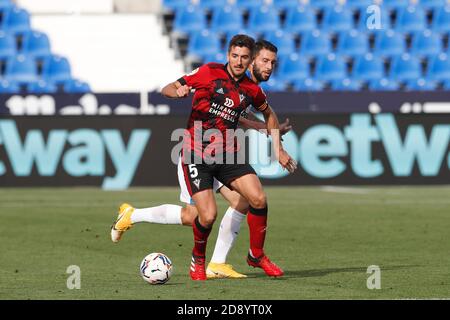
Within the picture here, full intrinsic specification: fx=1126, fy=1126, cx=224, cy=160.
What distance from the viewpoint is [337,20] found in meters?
25.2

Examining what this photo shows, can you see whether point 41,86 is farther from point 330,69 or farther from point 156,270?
point 156,270

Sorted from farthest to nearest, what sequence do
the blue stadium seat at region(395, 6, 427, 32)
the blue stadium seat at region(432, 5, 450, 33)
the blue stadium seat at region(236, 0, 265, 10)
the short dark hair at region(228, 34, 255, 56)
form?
the blue stadium seat at region(432, 5, 450, 33), the blue stadium seat at region(395, 6, 427, 32), the blue stadium seat at region(236, 0, 265, 10), the short dark hair at region(228, 34, 255, 56)

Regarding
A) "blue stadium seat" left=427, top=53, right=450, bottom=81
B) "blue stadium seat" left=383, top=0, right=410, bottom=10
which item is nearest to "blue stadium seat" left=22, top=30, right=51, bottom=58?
"blue stadium seat" left=383, top=0, right=410, bottom=10

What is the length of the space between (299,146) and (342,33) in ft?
20.8

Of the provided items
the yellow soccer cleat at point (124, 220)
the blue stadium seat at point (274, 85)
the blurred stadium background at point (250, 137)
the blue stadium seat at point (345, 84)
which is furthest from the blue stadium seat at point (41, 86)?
the yellow soccer cleat at point (124, 220)

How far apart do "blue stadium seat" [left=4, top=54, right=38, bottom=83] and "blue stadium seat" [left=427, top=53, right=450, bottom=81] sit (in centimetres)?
865

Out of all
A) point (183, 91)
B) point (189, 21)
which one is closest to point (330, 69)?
point (189, 21)

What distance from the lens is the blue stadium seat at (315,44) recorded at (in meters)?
24.6

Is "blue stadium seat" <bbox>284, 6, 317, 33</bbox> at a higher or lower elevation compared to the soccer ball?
higher

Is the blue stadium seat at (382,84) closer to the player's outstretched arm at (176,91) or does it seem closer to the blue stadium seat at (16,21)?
the blue stadium seat at (16,21)

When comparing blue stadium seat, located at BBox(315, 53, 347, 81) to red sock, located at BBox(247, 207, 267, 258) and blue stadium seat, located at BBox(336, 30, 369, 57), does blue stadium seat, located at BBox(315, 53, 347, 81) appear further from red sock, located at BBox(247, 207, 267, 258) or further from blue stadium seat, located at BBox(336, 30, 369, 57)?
red sock, located at BBox(247, 207, 267, 258)

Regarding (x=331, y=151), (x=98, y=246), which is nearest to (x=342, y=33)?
(x=331, y=151)

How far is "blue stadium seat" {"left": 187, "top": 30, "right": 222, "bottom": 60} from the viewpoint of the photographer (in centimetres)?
2394

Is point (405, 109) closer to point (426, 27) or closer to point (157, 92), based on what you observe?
point (157, 92)
